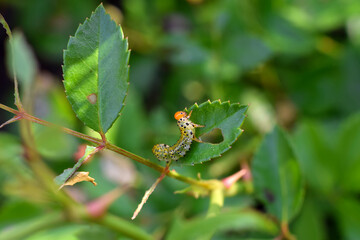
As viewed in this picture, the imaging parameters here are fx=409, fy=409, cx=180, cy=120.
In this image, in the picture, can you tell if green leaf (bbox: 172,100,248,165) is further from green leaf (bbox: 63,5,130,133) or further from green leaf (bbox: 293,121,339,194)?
green leaf (bbox: 293,121,339,194)

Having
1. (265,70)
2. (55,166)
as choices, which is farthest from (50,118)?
(265,70)

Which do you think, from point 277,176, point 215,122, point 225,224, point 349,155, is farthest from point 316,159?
point 215,122

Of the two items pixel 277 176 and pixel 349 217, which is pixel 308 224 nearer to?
pixel 349 217

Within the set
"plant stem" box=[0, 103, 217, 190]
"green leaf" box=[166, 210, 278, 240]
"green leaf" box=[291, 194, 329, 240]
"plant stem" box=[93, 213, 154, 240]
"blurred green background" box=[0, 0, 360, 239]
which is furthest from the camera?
"blurred green background" box=[0, 0, 360, 239]

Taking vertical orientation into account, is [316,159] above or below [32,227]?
above

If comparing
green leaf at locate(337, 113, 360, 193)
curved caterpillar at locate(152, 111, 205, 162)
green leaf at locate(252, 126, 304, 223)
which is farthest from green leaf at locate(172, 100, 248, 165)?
green leaf at locate(337, 113, 360, 193)

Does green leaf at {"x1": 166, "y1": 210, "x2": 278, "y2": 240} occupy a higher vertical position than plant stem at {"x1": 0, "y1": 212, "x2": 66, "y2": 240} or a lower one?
higher
